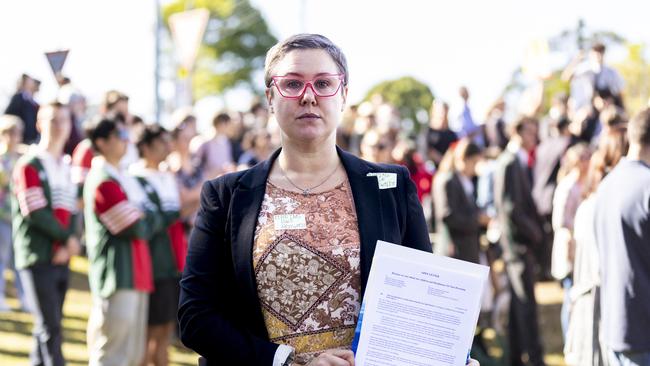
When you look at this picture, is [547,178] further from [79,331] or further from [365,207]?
[365,207]

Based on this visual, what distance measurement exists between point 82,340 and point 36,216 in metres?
2.99

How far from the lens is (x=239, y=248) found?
2852 millimetres

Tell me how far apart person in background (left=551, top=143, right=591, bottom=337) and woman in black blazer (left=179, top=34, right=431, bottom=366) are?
445 centimetres

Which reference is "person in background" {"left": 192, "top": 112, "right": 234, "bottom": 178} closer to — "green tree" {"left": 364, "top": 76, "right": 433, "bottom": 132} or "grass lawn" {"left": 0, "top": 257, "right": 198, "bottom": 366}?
"grass lawn" {"left": 0, "top": 257, "right": 198, "bottom": 366}

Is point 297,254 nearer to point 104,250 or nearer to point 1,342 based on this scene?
point 104,250

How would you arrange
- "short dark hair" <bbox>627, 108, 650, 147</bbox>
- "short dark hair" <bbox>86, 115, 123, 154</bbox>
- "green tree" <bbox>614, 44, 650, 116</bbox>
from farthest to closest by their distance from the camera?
"green tree" <bbox>614, 44, 650, 116</bbox> → "short dark hair" <bbox>86, 115, 123, 154</bbox> → "short dark hair" <bbox>627, 108, 650, 147</bbox>

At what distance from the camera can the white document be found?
2.69 meters

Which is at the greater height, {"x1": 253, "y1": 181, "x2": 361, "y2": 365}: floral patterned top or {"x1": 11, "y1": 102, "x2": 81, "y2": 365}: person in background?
{"x1": 253, "y1": 181, "x2": 361, "y2": 365}: floral patterned top

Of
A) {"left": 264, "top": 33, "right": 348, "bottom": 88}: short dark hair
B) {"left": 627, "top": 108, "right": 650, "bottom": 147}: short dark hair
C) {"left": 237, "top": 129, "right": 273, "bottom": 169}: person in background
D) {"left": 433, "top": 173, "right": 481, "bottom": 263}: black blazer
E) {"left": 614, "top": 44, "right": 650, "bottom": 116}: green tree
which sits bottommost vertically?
{"left": 614, "top": 44, "right": 650, "bottom": 116}: green tree

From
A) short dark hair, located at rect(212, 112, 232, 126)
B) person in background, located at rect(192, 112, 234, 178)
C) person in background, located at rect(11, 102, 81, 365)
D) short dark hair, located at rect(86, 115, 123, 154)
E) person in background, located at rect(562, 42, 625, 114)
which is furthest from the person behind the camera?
person in background, located at rect(562, 42, 625, 114)

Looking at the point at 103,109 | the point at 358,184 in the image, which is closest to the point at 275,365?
the point at 358,184

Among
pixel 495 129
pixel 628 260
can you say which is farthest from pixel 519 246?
pixel 495 129

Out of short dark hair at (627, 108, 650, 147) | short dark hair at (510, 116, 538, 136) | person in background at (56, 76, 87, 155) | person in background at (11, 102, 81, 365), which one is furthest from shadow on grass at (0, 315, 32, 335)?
short dark hair at (627, 108, 650, 147)

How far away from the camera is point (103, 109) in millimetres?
10133
